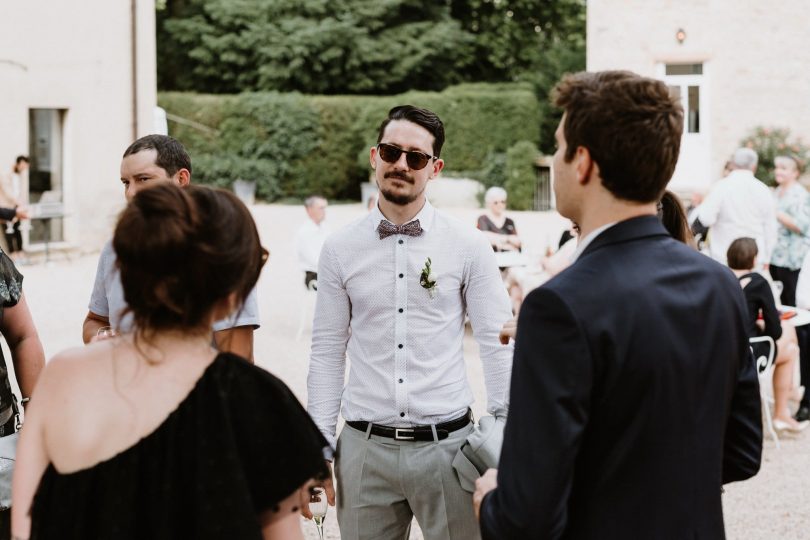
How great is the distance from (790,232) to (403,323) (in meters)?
7.53

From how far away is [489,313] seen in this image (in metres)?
3.48

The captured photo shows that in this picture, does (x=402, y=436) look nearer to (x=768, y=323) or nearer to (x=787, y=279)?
(x=768, y=323)

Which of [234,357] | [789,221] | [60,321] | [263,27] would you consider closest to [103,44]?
[60,321]

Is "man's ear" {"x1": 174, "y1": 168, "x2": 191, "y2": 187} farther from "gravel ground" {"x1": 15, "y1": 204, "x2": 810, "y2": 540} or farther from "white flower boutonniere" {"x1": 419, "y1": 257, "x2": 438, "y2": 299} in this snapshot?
"gravel ground" {"x1": 15, "y1": 204, "x2": 810, "y2": 540}

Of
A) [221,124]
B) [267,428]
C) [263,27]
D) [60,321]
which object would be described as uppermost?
[263,27]

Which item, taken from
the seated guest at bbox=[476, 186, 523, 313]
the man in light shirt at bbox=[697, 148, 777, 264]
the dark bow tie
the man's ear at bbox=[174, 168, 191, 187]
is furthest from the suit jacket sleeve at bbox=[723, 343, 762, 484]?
the seated guest at bbox=[476, 186, 523, 313]

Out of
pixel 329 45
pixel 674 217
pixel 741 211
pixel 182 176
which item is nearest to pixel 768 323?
pixel 741 211

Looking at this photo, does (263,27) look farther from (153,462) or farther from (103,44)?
→ (153,462)

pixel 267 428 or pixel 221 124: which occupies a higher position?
pixel 221 124

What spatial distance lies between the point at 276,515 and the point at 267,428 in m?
0.17

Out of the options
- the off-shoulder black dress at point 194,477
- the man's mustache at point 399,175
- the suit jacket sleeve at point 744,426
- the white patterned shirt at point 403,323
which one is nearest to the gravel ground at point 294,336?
the white patterned shirt at point 403,323

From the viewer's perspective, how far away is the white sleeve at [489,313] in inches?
137

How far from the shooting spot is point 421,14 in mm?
34844

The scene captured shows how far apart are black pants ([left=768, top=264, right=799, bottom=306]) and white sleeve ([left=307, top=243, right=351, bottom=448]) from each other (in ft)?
24.2
